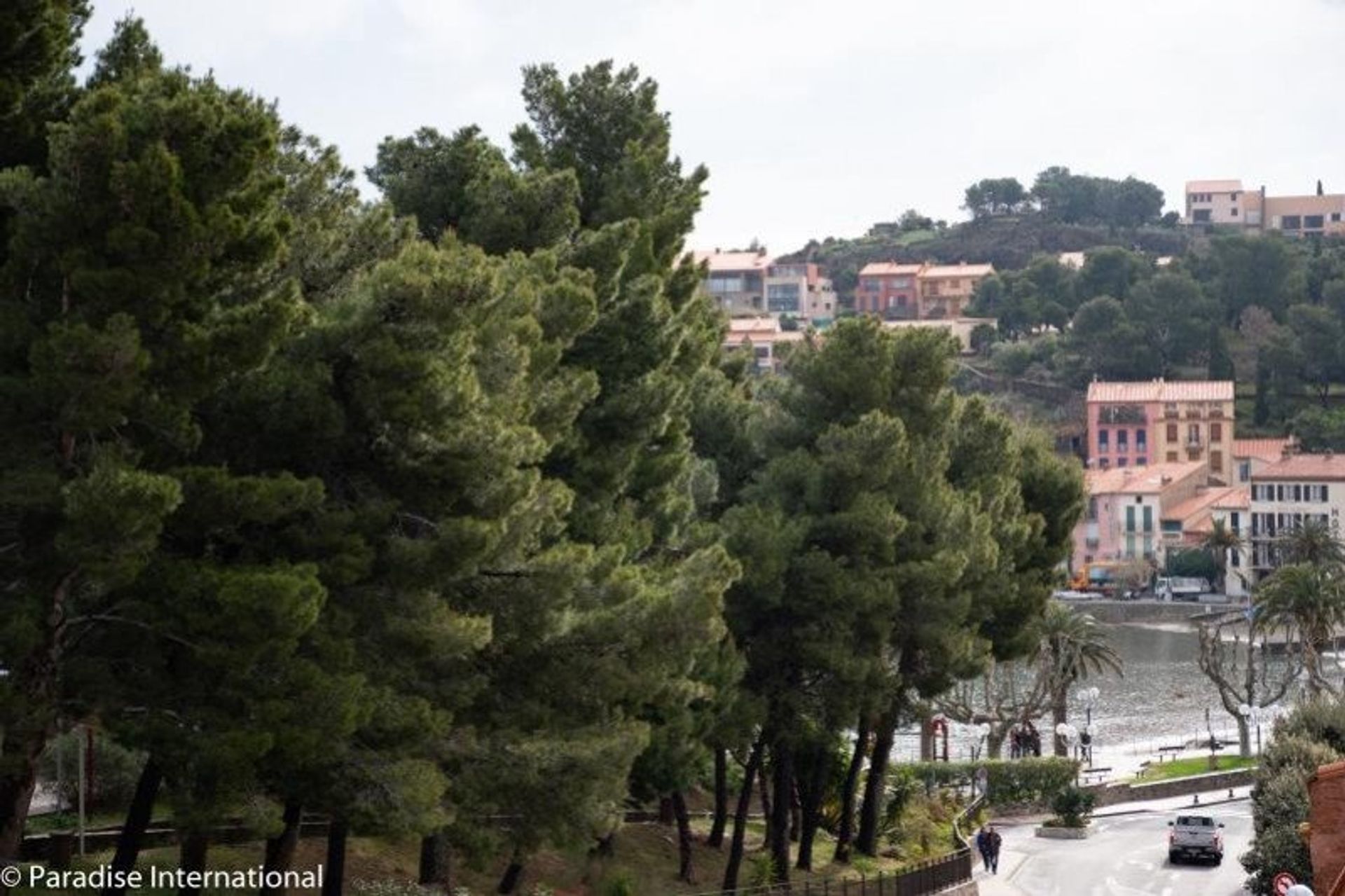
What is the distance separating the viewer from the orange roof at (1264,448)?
143m

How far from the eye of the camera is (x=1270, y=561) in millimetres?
132625

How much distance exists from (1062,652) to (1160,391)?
8626 centimetres

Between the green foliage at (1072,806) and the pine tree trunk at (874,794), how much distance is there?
10.4 meters

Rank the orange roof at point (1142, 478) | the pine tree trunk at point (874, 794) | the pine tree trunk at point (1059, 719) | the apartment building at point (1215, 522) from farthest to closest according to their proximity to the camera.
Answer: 1. the orange roof at point (1142, 478)
2. the apartment building at point (1215, 522)
3. the pine tree trunk at point (1059, 719)
4. the pine tree trunk at point (874, 794)

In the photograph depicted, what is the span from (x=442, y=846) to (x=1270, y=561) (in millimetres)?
109967

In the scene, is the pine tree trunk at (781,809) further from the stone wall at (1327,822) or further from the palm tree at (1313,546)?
→ the palm tree at (1313,546)

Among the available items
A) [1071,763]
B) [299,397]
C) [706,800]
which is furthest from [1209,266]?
[299,397]

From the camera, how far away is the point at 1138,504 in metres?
145

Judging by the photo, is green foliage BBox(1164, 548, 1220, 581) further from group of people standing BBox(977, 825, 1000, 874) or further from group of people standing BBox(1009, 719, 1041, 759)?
group of people standing BBox(977, 825, 1000, 874)

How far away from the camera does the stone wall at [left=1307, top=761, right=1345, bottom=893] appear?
27438 mm

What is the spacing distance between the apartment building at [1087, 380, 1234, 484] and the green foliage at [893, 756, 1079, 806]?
9177 cm

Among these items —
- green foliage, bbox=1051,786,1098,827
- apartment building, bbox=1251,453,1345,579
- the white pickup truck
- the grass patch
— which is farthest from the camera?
apartment building, bbox=1251,453,1345,579

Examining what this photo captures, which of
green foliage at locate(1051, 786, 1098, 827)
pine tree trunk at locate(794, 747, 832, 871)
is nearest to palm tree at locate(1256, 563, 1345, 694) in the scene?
green foliage at locate(1051, 786, 1098, 827)

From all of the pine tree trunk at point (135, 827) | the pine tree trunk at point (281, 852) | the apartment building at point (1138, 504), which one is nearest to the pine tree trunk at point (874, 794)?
the pine tree trunk at point (281, 852)
